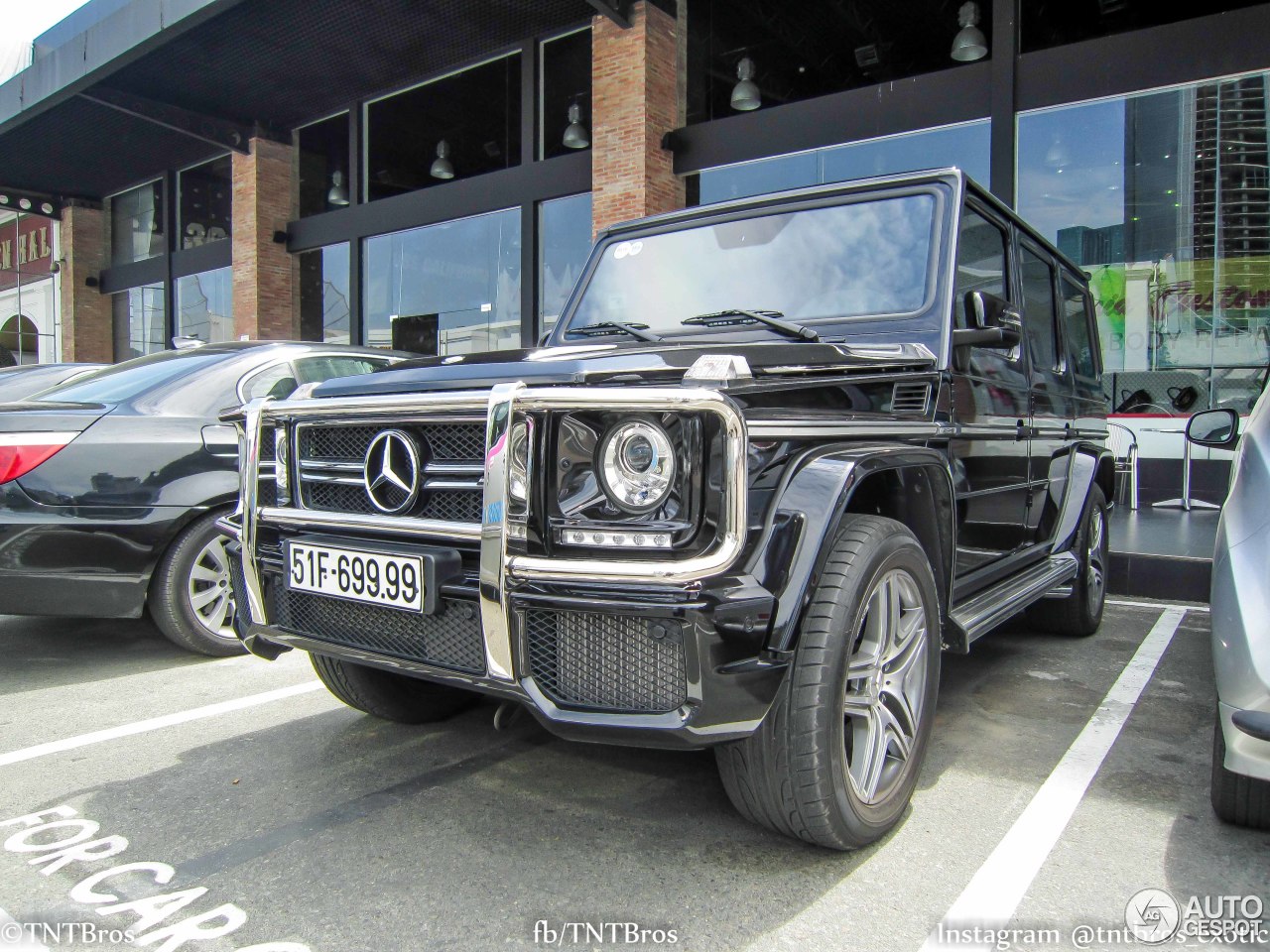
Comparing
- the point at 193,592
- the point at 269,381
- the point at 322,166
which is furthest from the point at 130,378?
the point at 322,166

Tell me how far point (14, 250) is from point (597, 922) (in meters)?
30.5

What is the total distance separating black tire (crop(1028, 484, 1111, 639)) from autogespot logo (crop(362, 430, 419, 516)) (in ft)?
10.9

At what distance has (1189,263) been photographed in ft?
32.0

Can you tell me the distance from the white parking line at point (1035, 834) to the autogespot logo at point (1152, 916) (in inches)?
8.5

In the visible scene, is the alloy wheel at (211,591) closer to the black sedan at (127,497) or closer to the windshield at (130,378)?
the black sedan at (127,497)

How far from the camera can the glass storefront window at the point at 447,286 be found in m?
13.1

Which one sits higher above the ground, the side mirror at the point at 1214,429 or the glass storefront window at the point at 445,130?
the glass storefront window at the point at 445,130

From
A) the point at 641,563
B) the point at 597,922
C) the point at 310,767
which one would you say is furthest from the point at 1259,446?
the point at 310,767

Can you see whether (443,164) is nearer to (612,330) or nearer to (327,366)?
(327,366)

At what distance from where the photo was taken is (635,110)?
10.8m

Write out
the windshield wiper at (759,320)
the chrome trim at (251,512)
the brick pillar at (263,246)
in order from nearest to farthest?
the chrome trim at (251,512) → the windshield wiper at (759,320) → the brick pillar at (263,246)

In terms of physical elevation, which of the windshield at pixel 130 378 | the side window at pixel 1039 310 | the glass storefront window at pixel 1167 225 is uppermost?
the glass storefront window at pixel 1167 225

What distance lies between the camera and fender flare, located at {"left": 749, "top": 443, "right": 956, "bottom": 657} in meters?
1.93

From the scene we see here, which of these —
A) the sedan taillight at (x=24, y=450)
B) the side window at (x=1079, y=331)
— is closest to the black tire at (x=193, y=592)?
the sedan taillight at (x=24, y=450)
